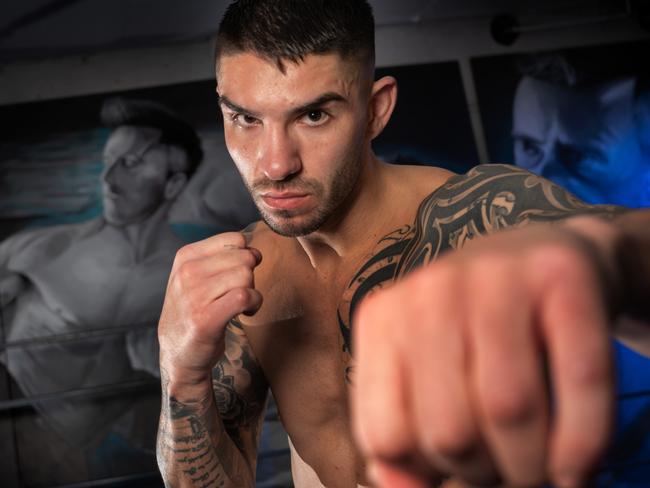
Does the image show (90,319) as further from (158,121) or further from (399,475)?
(399,475)

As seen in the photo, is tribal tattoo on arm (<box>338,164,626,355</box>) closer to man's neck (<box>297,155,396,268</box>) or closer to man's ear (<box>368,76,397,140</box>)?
man's neck (<box>297,155,396,268</box>)

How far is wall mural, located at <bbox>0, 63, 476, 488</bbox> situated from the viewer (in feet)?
11.2

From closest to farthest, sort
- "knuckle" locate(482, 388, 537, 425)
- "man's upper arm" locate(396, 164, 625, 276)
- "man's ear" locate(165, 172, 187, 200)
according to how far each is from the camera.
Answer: "knuckle" locate(482, 388, 537, 425), "man's upper arm" locate(396, 164, 625, 276), "man's ear" locate(165, 172, 187, 200)

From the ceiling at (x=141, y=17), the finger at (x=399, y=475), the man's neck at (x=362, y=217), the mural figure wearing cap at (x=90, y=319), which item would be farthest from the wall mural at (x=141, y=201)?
the finger at (x=399, y=475)

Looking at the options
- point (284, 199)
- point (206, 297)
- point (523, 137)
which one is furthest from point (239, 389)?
point (523, 137)

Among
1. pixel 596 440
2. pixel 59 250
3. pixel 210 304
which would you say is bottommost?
pixel 596 440

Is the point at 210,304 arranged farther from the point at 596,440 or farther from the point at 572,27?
the point at 572,27

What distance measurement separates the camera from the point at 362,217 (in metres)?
1.18

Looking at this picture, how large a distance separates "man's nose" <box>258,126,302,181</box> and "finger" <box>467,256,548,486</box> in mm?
686

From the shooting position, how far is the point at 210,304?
41.4 inches

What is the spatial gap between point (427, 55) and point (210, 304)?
9.34ft

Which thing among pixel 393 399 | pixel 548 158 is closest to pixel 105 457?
pixel 548 158

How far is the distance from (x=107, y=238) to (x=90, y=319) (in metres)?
0.37

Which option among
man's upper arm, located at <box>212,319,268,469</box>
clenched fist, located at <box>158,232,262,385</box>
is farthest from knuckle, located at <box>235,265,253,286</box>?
man's upper arm, located at <box>212,319,268,469</box>
